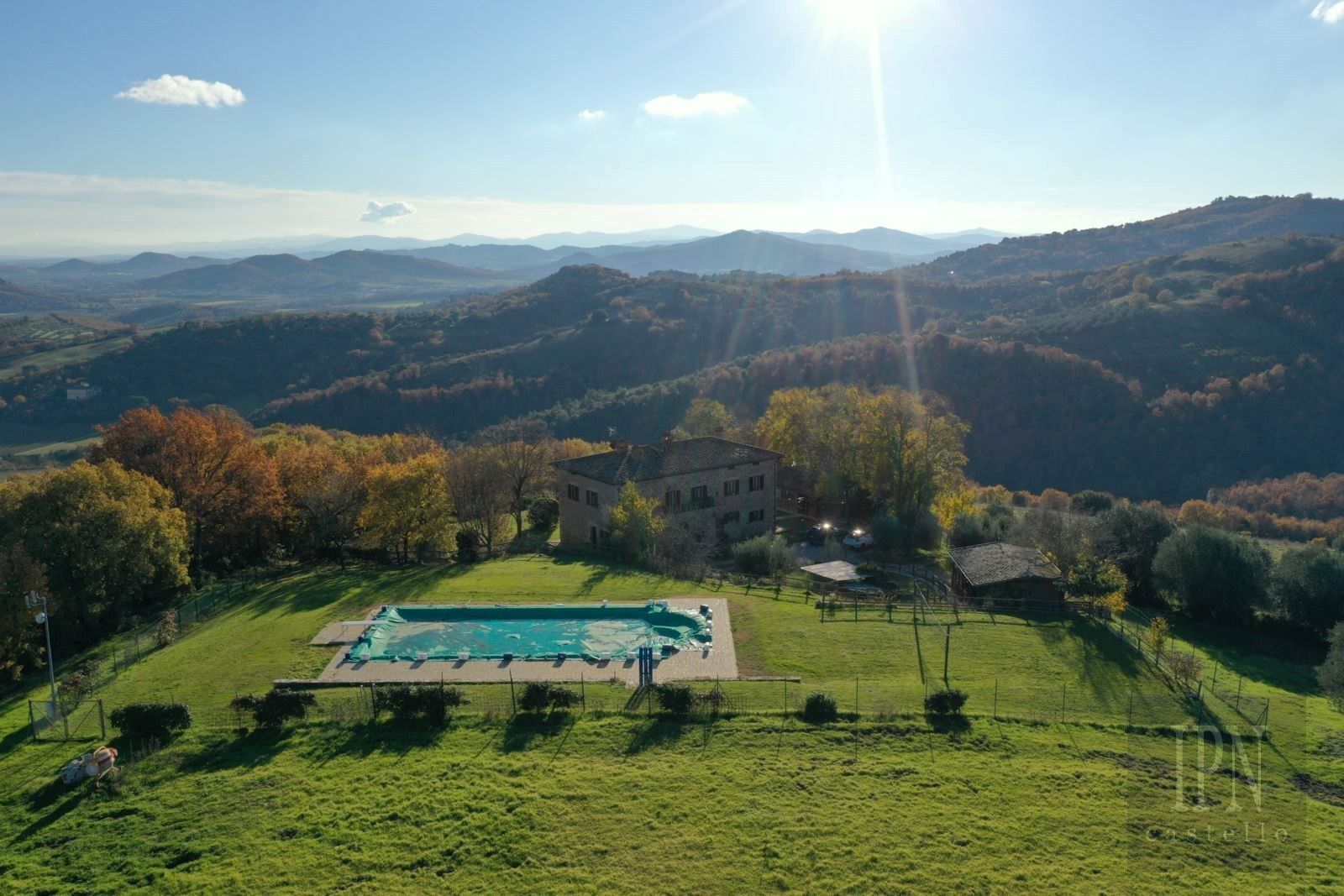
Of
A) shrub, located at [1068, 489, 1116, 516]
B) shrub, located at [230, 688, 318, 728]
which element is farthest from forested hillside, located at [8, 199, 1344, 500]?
shrub, located at [230, 688, 318, 728]

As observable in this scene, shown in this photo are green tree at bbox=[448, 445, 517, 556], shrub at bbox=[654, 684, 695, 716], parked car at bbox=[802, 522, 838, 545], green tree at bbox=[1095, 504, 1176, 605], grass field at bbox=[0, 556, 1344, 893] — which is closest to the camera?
grass field at bbox=[0, 556, 1344, 893]

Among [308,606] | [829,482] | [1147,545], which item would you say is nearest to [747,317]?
[829,482]

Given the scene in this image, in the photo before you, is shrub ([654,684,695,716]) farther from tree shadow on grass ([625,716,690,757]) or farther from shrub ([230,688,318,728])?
shrub ([230,688,318,728])

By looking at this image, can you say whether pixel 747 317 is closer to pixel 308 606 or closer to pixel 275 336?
pixel 275 336

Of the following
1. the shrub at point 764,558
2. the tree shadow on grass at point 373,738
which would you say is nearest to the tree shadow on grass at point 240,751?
the tree shadow on grass at point 373,738

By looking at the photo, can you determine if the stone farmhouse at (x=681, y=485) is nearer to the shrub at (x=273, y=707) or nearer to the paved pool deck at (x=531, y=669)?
the paved pool deck at (x=531, y=669)

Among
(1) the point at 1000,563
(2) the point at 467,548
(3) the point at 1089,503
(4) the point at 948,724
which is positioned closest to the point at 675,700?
(4) the point at 948,724
